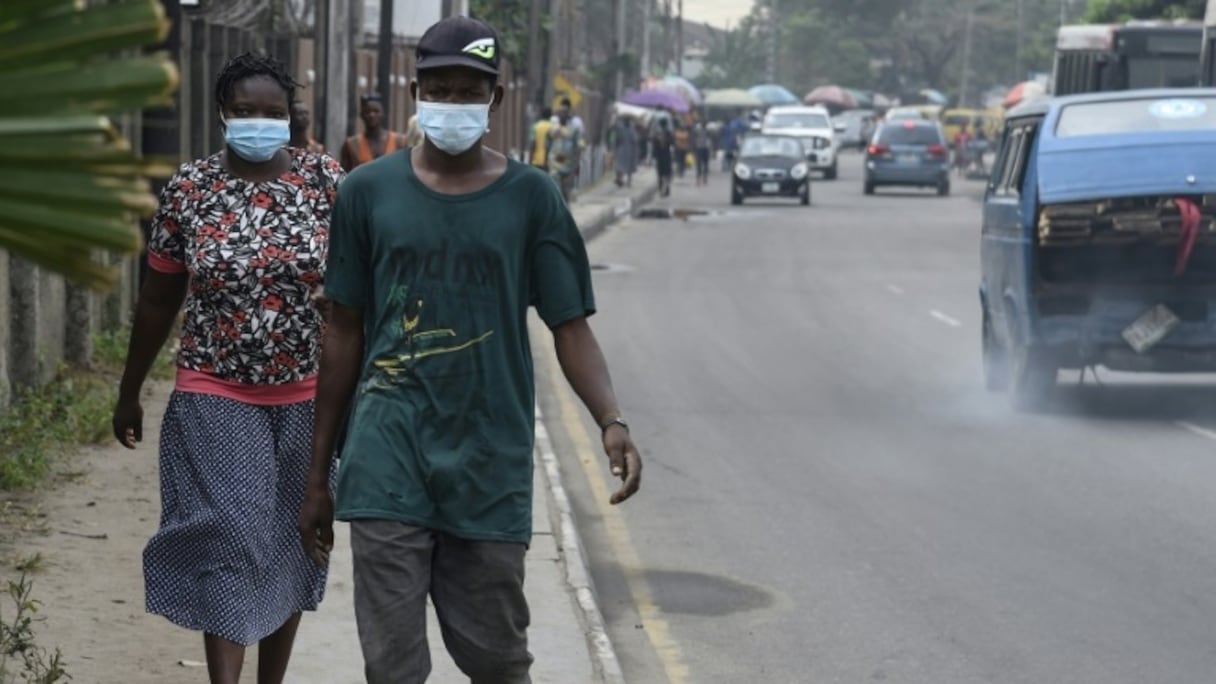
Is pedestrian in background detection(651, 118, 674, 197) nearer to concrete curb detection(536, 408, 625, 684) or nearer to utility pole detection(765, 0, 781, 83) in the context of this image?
concrete curb detection(536, 408, 625, 684)

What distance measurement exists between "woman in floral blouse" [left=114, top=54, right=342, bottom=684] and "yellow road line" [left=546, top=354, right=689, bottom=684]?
210 centimetres

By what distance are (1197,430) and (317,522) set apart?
939 cm

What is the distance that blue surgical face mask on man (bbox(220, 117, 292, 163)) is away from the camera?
17.6ft

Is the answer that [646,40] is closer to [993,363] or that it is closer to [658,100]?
[658,100]

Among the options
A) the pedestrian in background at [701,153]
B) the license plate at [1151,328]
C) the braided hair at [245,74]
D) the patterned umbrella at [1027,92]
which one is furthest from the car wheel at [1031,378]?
the pedestrian in background at [701,153]

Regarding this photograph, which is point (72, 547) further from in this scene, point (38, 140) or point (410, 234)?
point (38, 140)

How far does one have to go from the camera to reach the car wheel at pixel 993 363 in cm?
1533

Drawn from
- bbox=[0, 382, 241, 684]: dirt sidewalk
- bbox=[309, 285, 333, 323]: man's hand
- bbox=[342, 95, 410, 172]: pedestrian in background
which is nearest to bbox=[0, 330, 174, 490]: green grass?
bbox=[0, 382, 241, 684]: dirt sidewalk

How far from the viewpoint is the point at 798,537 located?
9812 millimetres

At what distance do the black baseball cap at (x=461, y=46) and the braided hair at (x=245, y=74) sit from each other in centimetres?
96

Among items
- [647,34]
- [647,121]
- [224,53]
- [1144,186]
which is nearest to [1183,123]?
[1144,186]

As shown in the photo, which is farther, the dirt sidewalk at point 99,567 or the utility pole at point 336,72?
the utility pole at point 336,72

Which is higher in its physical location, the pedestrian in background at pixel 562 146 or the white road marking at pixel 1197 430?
the white road marking at pixel 1197 430

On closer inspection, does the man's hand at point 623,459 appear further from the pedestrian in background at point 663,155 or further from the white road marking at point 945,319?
the pedestrian in background at point 663,155
